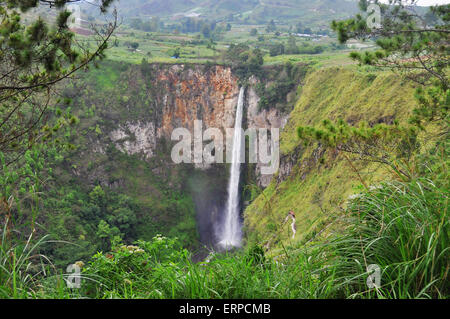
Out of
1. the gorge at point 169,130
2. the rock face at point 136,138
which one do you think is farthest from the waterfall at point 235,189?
the rock face at point 136,138

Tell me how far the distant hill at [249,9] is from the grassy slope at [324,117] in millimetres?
71485

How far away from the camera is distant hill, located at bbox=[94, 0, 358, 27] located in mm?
101750

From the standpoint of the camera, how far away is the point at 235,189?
103ft

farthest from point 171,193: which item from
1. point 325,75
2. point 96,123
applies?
point 325,75

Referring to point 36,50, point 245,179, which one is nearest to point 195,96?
point 245,179

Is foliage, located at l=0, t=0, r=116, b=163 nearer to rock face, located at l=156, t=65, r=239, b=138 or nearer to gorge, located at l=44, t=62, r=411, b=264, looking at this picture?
gorge, located at l=44, t=62, r=411, b=264

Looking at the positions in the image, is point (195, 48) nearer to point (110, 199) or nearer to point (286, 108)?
point (286, 108)

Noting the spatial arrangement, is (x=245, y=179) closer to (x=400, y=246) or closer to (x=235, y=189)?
(x=235, y=189)

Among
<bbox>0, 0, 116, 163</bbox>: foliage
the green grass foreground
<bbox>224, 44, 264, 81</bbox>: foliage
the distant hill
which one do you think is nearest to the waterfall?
<bbox>224, 44, 264, 81</bbox>: foliage

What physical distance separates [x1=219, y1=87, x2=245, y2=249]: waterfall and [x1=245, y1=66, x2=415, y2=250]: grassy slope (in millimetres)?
3907

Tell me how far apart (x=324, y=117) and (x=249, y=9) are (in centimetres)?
11283

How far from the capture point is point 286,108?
2920cm

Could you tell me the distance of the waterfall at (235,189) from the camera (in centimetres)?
3000
